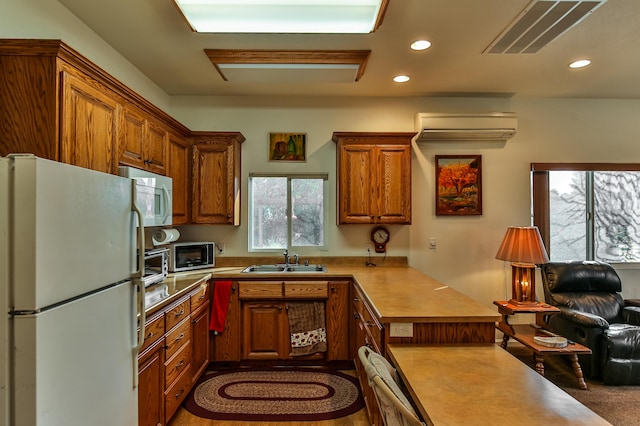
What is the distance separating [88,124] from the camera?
1.87 m

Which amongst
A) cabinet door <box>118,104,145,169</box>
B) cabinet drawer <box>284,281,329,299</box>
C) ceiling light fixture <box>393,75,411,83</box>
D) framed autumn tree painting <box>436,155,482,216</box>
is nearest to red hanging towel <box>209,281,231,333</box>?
cabinet drawer <box>284,281,329,299</box>

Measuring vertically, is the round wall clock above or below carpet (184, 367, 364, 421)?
above

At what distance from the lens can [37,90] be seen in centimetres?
165

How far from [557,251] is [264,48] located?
375 cm

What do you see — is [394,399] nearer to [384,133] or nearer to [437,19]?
[437,19]

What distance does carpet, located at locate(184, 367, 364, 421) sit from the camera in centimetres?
241

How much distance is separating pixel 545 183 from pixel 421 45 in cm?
233

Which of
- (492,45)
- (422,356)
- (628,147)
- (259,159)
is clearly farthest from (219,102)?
(628,147)

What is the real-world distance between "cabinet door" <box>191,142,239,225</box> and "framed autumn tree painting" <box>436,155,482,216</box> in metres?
2.26

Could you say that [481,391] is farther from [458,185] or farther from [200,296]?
[458,185]

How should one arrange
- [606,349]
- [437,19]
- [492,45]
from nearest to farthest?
[437,19] → [492,45] → [606,349]

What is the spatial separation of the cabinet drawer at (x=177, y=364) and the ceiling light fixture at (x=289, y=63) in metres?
2.26

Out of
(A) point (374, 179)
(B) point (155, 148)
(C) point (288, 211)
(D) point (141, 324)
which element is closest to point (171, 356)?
(D) point (141, 324)

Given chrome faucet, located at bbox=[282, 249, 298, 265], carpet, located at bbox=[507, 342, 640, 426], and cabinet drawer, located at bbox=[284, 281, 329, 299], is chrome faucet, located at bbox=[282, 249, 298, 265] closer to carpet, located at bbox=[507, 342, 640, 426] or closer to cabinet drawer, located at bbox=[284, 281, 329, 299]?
cabinet drawer, located at bbox=[284, 281, 329, 299]
